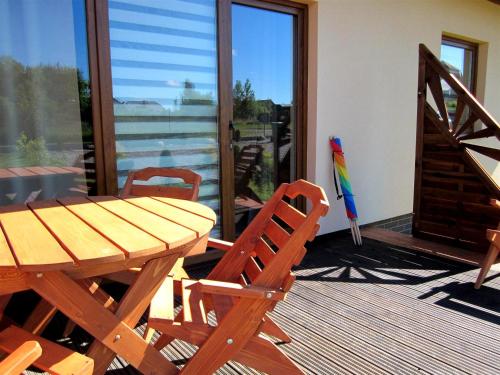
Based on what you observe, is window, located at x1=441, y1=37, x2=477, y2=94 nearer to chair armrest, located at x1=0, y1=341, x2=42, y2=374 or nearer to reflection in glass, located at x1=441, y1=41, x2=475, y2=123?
reflection in glass, located at x1=441, y1=41, x2=475, y2=123

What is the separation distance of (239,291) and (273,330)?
70 centimetres

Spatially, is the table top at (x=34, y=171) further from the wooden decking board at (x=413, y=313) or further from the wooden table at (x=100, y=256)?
the wooden decking board at (x=413, y=313)

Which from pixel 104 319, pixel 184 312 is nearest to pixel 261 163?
pixel 184 312

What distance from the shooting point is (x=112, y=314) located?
133 centimetres

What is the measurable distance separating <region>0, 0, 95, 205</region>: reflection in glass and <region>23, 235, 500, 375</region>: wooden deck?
104 centimetres

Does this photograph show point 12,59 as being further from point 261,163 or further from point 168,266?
point 261,163

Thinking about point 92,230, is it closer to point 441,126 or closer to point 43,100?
point 43,100

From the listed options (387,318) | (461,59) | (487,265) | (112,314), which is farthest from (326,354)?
(461,59)

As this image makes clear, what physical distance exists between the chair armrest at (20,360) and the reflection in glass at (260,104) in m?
2.46

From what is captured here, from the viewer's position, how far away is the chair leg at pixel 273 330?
1915 mm

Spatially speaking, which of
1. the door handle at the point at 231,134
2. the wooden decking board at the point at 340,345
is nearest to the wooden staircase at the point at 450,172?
the door handle at the point at 231,134

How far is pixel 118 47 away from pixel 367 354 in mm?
2431

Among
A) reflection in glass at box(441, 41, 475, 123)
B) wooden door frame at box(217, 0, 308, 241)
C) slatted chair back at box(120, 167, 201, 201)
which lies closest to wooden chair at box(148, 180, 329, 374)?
slatted chair back at box(120, 167, 201, 201)

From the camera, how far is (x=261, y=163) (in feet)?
11.7
